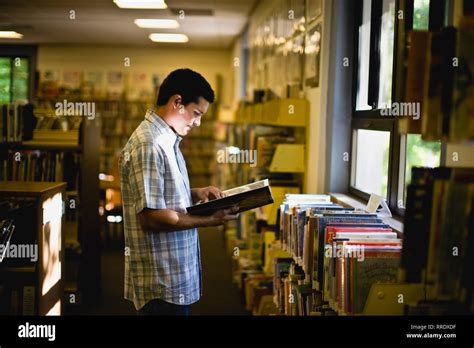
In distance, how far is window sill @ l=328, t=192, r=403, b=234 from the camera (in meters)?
2.73

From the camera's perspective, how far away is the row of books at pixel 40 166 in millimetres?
4645

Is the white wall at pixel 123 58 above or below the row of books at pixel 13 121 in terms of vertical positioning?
above

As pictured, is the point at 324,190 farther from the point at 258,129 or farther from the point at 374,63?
the point at 258,129

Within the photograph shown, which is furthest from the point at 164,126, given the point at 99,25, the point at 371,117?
the point at 99,25

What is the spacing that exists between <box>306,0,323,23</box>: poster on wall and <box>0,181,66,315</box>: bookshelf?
1901 mm

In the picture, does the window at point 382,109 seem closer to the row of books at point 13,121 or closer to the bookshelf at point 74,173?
the bookshelf at point 74,173

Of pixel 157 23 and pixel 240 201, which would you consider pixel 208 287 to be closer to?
pixel 240 201

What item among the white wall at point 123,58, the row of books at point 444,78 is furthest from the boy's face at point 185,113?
the white wall at point 123,58

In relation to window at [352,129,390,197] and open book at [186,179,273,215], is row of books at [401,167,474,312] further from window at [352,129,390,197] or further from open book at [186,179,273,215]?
window at [352,129,390,197]

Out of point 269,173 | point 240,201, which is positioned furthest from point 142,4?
point 240,201

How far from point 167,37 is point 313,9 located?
6.31m

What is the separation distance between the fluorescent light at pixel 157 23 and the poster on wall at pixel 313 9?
164 inches

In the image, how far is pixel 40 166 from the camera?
15.6ft

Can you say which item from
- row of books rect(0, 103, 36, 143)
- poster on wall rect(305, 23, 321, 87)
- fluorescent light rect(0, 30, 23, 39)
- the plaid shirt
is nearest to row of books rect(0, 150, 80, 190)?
row of books rect(0, 103, 36, 143)
